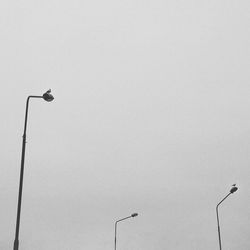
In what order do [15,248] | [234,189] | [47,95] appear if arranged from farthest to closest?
[234,189] → [47,95] → [15,248]

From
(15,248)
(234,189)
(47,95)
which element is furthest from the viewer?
(234,189)

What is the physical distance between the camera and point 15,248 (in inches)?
750

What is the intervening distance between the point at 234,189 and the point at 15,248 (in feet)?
72.6

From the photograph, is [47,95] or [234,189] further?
[234,189]

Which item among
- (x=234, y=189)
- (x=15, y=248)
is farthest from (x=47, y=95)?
(x=234, y=189)

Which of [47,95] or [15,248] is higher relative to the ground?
[47,95]

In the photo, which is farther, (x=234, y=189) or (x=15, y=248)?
(x=234, y=189)

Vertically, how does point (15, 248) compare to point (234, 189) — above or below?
below

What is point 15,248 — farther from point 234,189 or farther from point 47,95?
point 234,189

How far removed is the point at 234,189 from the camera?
3562cm

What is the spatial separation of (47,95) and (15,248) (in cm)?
756

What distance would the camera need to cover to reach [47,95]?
68.0ft
